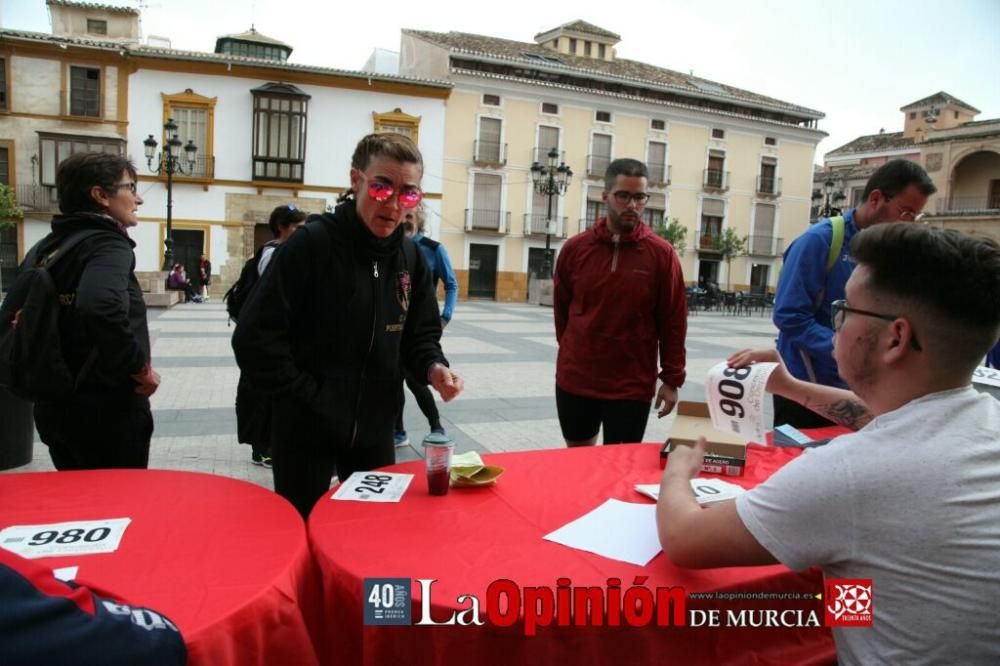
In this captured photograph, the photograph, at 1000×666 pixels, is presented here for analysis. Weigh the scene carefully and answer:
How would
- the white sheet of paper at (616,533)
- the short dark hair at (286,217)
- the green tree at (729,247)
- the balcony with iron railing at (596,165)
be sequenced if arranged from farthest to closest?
the green tree at (729,247) → the balcony with iron railing at (596,165) → the short dark hair at (286,217) → the white sheet of paper at (616,533)

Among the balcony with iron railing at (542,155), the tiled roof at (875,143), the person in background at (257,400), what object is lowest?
the person in background at (257,400)

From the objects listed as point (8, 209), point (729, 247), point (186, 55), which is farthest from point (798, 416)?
point (729, 247)

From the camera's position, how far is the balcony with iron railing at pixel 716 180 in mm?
31078

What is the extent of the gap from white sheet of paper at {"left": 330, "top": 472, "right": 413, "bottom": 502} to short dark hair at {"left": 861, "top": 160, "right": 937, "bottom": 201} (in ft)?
7.63

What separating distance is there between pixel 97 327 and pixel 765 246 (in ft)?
112

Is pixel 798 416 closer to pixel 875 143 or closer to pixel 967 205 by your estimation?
pixel 967 205

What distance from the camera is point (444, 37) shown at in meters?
29.7

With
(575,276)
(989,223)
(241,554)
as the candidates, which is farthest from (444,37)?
(241,554)

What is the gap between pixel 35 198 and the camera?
22984 mm

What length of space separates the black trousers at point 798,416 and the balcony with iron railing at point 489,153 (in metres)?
25.1

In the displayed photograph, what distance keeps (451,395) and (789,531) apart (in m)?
1.26

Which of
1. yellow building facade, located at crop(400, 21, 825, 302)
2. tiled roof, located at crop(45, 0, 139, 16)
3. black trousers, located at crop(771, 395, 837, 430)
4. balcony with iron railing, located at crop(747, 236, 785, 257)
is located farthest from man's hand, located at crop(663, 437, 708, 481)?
tiled roof, located at crop(45, 0, 139, 16)

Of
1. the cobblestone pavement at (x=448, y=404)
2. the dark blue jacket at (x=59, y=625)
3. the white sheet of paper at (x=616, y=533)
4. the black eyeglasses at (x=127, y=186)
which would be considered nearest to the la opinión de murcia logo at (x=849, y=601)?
the white sheet of paper at (x=616, y=533)

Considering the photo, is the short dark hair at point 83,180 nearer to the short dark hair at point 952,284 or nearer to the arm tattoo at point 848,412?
the short dark hair at point 952,284
